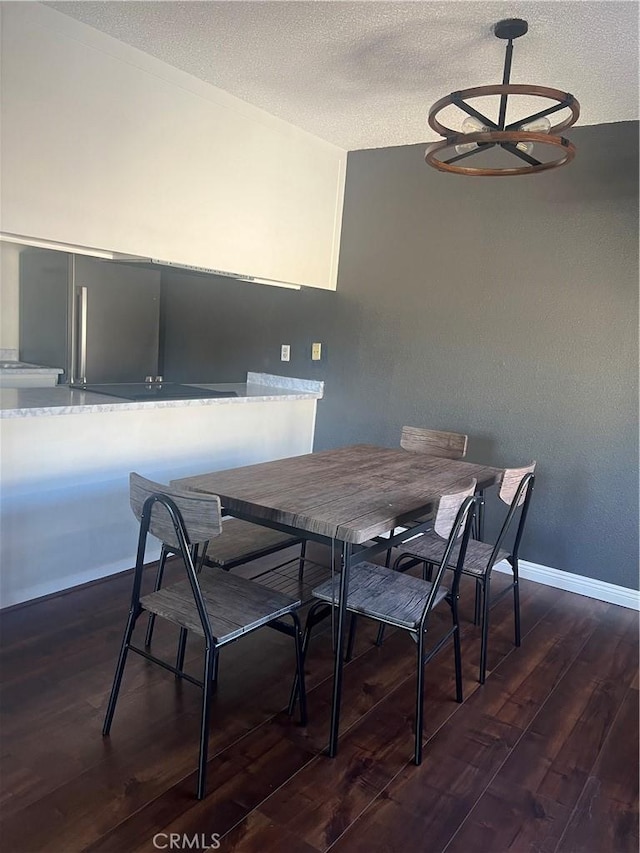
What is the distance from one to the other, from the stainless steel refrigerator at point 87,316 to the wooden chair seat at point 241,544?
75.8 inches

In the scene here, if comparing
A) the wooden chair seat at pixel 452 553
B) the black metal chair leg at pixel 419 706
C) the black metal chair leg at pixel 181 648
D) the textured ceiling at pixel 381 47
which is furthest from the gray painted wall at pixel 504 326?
the black metal chair leg at pixel 181 648

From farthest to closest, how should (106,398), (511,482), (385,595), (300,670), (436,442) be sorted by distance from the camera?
(436,442) < (106,398) < (511,482) < (385,595) < (300,670)

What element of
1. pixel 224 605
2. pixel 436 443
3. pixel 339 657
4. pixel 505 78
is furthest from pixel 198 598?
Answer: pixel 505 78

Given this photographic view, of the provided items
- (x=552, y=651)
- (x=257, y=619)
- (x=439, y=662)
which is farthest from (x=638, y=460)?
(x=257, y=619)

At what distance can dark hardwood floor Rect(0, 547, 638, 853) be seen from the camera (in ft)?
5.23

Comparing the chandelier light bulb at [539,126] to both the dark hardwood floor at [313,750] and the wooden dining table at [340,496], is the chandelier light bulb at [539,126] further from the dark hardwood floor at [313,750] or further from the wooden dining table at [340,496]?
the dark hardwood floor at [313,750]

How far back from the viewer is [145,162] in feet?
9.52

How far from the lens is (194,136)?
3.11m

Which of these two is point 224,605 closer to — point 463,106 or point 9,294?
point 463,106

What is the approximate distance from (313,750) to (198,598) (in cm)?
67

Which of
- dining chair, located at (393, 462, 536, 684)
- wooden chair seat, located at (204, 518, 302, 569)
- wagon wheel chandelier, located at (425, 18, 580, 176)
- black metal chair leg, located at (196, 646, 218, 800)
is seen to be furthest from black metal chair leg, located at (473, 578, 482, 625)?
wagon wheel chandelier, located at (425, 18, 580, 176)

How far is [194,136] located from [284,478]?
1.94 meters

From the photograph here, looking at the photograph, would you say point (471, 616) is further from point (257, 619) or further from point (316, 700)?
point (257, 619)

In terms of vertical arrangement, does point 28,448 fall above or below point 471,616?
above
